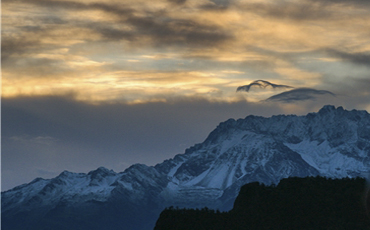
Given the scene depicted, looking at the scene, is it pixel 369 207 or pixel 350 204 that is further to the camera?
pixel 350 204

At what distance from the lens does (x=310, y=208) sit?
193875 mm

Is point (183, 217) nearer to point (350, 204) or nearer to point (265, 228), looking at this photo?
point (265, 228)

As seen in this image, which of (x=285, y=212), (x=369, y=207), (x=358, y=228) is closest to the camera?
(x=369, y=207)

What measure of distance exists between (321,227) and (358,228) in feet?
65.3

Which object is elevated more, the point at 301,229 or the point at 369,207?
the point at 369,207

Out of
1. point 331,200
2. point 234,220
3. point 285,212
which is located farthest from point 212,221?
point 331,200

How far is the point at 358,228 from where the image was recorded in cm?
16438

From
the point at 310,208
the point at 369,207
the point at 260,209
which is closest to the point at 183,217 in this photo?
the point at 260,209

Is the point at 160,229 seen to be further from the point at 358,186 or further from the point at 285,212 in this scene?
the point at 358,186

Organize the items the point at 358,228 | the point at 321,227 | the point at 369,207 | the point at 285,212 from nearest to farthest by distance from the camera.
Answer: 1. the point at 369,207
2. the point at 358,228
3. the point at 321,227
4. the point at 285,212

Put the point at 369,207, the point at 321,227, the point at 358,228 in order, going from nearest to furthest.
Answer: the point at 369,207 < the point at 358,228 < the point at 321,227

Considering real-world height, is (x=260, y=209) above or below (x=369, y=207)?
below

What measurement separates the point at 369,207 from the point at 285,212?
627 ft

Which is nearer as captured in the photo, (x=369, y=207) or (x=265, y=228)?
(x=369, y=207)
